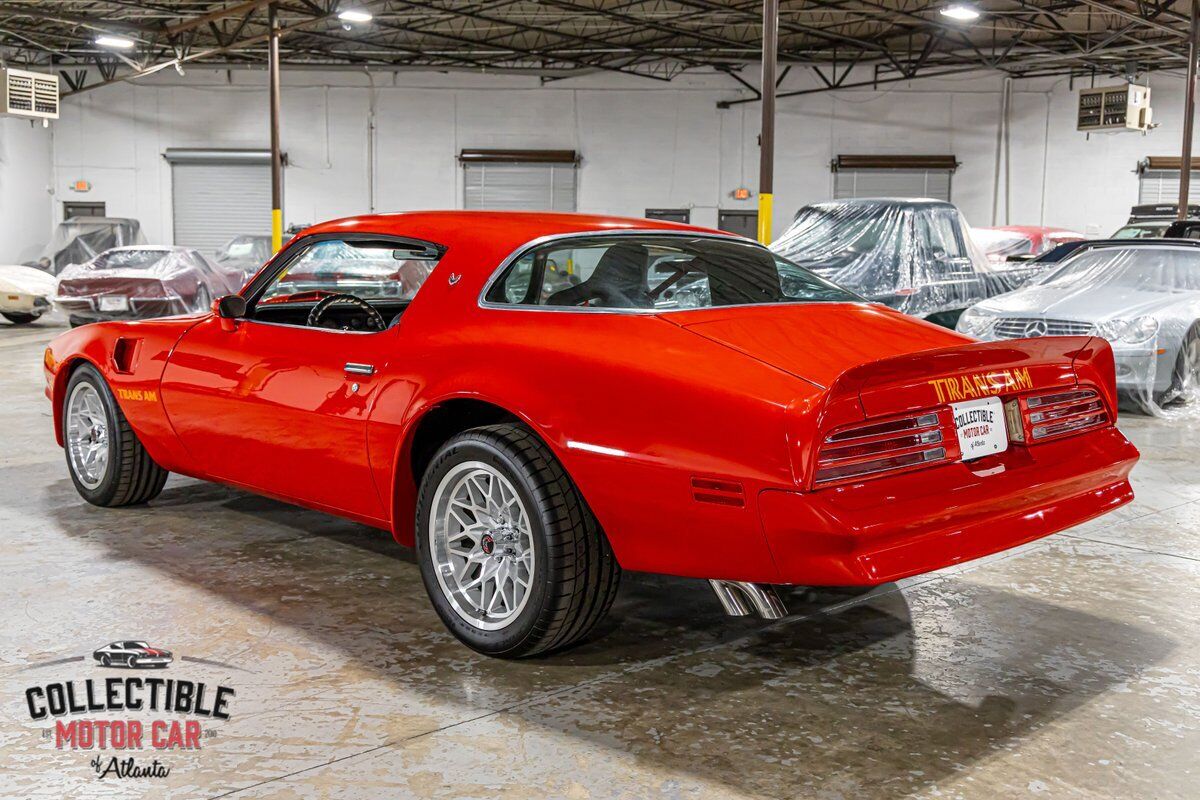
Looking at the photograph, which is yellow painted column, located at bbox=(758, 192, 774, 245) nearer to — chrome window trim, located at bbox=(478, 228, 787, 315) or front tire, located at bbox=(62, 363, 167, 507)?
chrome window trim, located at bbox=(478, 228, 787, 315)

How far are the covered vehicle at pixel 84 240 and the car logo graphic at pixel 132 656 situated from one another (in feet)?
55.1

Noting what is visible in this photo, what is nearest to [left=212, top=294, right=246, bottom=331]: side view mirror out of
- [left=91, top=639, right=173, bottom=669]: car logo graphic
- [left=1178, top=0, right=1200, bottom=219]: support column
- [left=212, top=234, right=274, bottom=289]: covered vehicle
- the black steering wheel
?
the black steering wheel

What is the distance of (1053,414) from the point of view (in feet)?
10.5

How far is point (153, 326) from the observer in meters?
4.42

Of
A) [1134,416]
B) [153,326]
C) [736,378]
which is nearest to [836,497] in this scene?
[736,378]

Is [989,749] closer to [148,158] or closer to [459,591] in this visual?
[459,591]

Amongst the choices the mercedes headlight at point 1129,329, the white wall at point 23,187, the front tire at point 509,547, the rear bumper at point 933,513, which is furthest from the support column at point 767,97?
the white wall at point 23,187

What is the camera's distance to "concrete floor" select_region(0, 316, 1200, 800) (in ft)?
7.95

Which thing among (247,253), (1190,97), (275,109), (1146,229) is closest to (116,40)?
(275,109)

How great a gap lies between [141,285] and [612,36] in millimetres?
11890

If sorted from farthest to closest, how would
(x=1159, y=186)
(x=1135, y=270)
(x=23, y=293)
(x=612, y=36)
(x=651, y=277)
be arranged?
(x=1159, y=186)
(x=612, y=36)
(x=23, y=293)
(x=1135, y=270)
(x=651, y=277)

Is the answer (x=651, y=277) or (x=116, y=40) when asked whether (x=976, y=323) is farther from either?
(x=116, y=40)

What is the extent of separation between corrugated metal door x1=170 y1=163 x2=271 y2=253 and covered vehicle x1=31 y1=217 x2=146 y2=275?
5.59m

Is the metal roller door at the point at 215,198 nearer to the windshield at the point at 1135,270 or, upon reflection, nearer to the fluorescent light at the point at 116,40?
the fluorescent light at the point at 116,40
